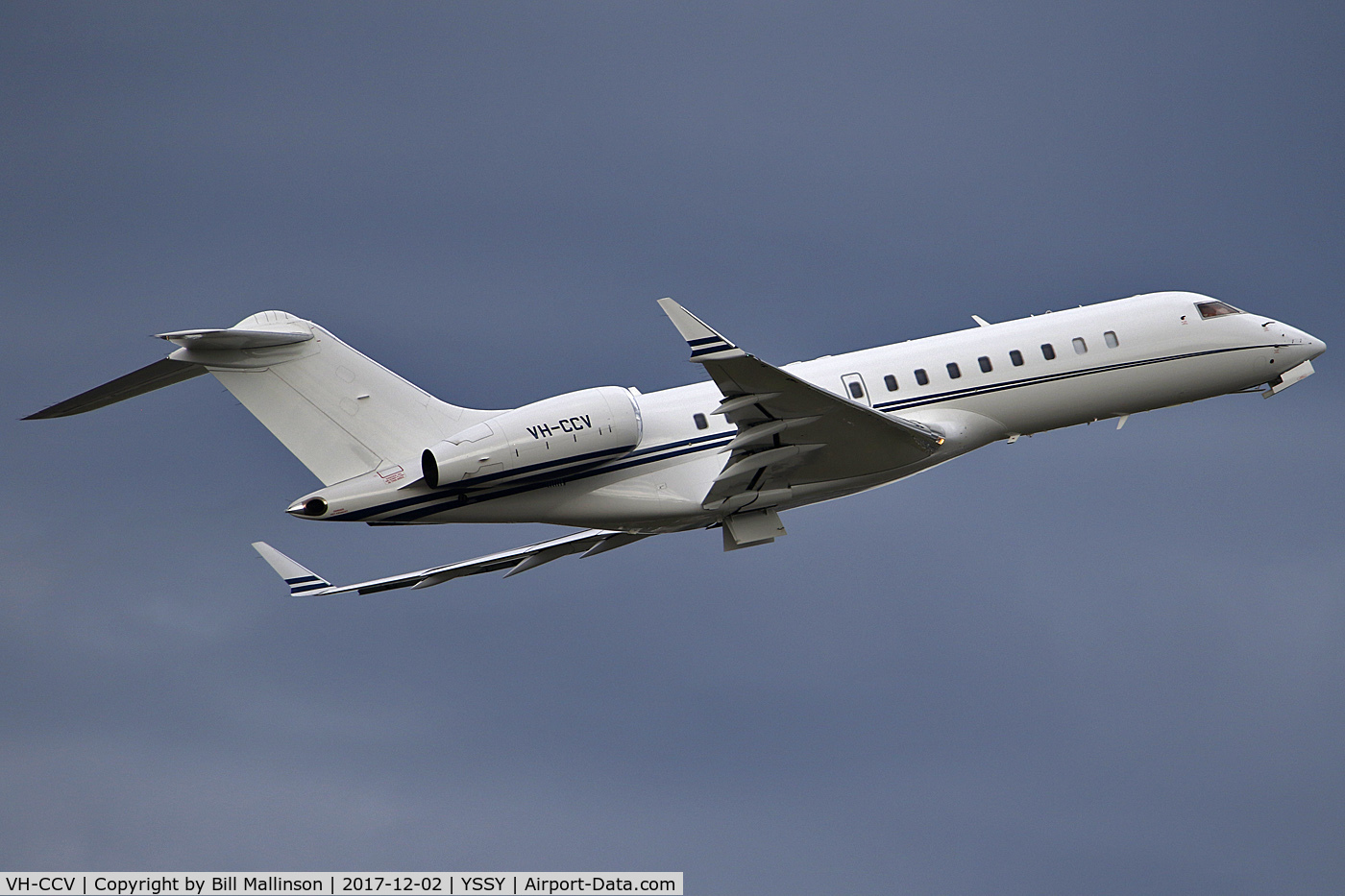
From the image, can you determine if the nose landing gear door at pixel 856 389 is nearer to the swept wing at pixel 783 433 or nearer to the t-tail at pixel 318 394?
the swept wing at pixel 783 433

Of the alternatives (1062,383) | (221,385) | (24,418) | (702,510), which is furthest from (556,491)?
(1062,383)

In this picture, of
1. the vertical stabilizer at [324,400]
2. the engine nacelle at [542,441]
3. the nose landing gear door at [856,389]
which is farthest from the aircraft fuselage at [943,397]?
the vertical stabilizer at [324,400]

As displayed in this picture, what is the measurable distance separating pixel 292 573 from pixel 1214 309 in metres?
17.8

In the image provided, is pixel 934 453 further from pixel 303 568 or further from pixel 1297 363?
pixel 303 568

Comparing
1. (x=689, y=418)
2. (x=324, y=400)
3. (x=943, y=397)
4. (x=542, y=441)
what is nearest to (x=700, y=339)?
(x=542, y=441)

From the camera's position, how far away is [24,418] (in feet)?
59.8

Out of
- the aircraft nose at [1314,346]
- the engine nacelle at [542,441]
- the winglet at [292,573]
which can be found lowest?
the winglet at [292,573]

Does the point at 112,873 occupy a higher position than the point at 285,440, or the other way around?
the point at 285,440

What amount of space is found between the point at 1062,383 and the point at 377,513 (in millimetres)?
12353

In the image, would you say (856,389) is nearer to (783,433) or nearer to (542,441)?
(783,433)

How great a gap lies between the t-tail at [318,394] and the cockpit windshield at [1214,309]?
14437 millimetres

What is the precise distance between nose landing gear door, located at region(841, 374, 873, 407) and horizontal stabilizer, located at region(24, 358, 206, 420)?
411 inches

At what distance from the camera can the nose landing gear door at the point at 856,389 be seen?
23000mm

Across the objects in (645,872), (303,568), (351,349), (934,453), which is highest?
(351,349)
